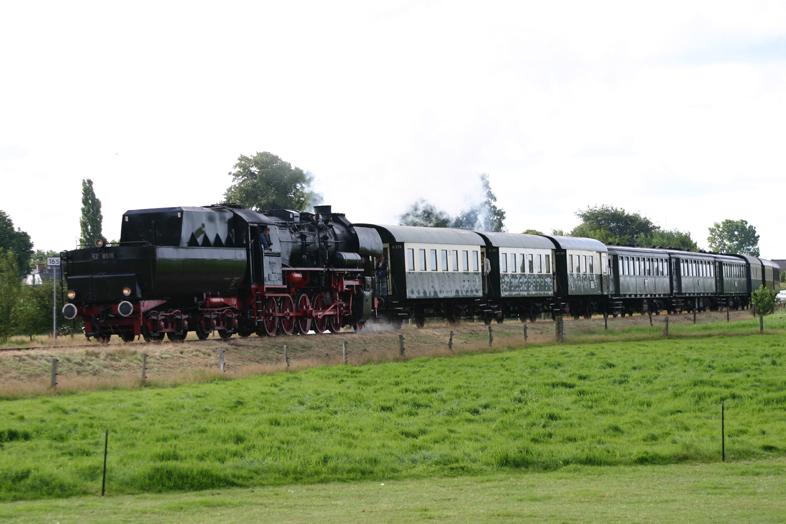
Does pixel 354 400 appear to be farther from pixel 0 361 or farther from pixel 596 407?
pixel 0 361

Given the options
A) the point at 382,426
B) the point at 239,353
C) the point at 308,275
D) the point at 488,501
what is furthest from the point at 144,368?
the point at 488,501

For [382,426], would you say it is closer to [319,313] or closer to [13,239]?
[319,313]

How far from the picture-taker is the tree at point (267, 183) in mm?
Answer: 92812

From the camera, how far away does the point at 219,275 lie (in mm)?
34531

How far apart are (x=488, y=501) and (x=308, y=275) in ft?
75.7

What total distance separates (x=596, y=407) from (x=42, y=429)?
511 inches

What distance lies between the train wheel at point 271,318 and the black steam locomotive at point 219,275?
0.11ft

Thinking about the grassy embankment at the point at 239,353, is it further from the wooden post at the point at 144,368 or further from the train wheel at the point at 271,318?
the train wheel at the point at 271,318

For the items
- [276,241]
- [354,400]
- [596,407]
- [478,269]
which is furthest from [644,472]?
[478,269]

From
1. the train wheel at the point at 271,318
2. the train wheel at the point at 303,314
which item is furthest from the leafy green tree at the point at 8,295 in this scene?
the train wheel at the point at 303,314

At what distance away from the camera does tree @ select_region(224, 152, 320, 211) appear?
305 feet

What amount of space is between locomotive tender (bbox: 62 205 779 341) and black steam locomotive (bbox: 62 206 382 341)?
40 millimetres

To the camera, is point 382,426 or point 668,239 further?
point 668,239

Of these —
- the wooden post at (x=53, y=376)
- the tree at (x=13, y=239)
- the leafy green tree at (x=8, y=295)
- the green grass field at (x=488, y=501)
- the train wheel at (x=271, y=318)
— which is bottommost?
the green grass field at (x=488, y=501)
